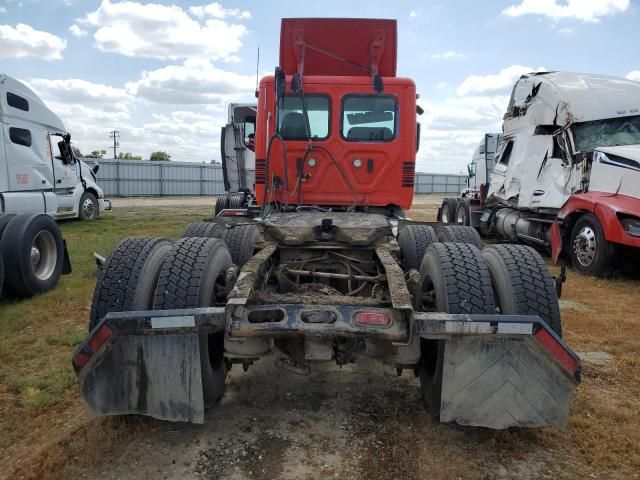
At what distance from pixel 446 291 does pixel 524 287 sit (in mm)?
496

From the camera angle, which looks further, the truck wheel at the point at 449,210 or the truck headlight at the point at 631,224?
the truck wheel at the point at 449,210

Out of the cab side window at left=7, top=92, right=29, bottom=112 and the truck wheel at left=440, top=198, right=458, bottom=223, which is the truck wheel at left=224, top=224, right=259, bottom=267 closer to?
the cab side window at left=7, top=92, right=29, bottom=112

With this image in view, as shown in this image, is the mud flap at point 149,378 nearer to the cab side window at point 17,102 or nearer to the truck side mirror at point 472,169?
the cab side window at point 17,102

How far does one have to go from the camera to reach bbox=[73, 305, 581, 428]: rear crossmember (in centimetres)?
253

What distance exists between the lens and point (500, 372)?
103 inches

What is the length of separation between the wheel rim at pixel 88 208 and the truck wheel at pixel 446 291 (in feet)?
45.6

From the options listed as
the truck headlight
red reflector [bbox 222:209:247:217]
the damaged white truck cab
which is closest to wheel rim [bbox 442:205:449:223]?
the truck headlight

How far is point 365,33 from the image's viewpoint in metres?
6.35

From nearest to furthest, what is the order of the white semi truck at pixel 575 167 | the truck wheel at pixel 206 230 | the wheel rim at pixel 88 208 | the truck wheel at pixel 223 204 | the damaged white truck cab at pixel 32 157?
1. the truck wheel at pixel 206 230
2. the white semi truck at pixel 575 167
3. the damaged white truck cab at pixel 32 157
4. the truck wheel at pixel 223 204
5. the wheel rim at pixel 88 208

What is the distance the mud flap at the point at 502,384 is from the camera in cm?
260

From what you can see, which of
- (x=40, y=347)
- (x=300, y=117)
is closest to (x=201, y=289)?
(x=40, y=347)

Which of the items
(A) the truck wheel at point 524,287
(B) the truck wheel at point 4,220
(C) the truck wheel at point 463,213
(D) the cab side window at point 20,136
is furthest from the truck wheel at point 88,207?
(A) the truck wheel at point 524,287

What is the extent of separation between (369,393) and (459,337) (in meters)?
1.12

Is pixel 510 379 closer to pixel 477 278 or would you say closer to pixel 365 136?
pixel 477 278
